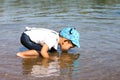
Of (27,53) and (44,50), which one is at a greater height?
(44,50)

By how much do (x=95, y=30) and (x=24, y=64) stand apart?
381 centimetres

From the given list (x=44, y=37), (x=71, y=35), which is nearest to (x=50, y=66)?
(x=44, y=37)

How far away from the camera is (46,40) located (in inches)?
265

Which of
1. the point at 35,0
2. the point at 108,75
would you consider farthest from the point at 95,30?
the point at 35,0

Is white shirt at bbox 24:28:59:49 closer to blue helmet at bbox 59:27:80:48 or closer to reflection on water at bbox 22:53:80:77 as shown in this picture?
blue helmet at bbox 59:27:80:48

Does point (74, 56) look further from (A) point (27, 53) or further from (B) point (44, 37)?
(A) point (27, 53)

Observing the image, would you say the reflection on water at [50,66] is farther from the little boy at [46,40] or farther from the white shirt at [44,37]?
the white shirt at [44,37]

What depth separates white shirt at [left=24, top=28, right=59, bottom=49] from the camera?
6.71m

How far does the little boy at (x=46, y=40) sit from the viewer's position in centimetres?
672

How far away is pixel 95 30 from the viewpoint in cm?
977

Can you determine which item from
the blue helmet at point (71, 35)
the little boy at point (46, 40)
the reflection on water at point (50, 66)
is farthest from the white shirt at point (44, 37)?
the reflection on water at point (50, 66)

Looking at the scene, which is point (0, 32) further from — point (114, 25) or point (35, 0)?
point (35, 0)

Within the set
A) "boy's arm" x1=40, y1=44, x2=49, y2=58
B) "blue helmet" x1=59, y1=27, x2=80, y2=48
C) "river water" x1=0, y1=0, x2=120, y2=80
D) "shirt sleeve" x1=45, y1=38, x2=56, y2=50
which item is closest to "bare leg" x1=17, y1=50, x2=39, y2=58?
"river water" x1=0, y1=0, x2=120, y2=80

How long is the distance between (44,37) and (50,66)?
0.76 meters
